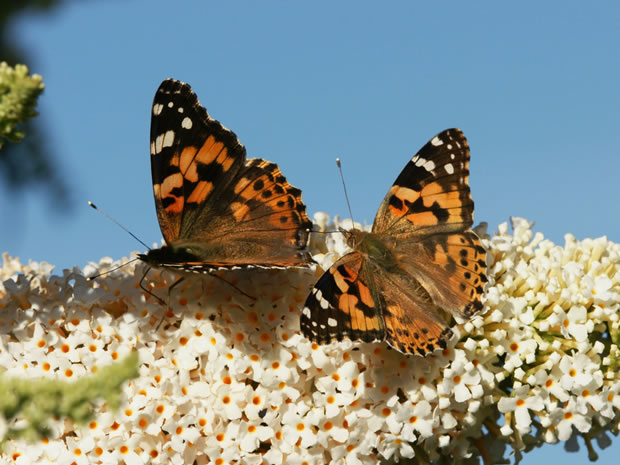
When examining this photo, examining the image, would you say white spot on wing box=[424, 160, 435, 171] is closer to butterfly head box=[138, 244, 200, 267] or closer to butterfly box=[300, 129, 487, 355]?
butterfly box=[300, 129, 487, 355]

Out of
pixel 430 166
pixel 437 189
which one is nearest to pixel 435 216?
pixel 437 189

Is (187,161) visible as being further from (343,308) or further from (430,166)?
(430,166)

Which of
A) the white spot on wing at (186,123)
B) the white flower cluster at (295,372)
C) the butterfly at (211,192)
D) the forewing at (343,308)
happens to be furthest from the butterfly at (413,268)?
the white spot on wing at (186,123)

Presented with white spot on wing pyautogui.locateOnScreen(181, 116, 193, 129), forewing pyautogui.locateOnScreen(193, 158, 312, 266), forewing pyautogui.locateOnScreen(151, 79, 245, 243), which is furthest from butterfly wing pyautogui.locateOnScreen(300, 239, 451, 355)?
white spot on wing pyautogui.locateOnScreen(181, 116, 193, 129)

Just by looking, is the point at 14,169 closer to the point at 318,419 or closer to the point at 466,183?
the point at 318,419

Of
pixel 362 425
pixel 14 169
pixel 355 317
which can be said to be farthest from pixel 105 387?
pixel 14 169

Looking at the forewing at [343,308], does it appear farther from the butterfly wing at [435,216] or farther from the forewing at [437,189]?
the forewing at [437,189]
